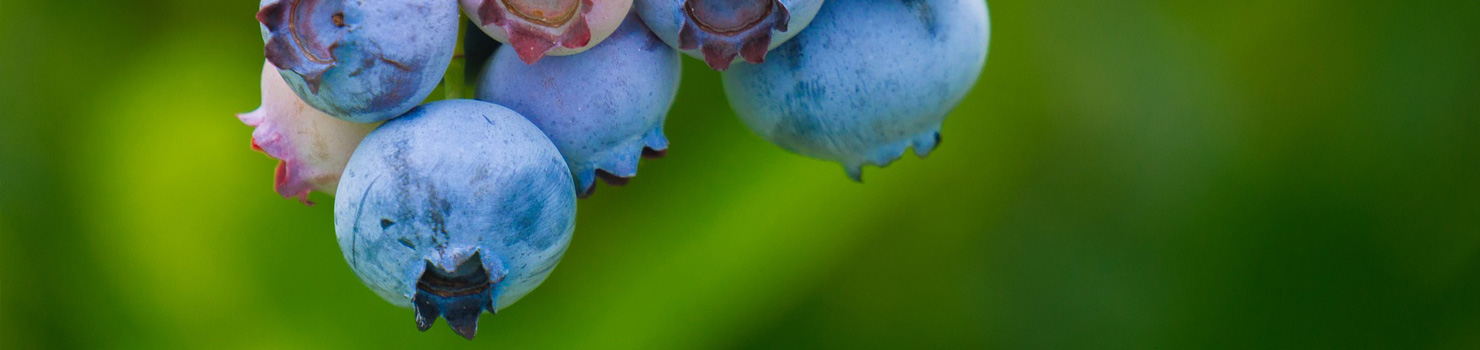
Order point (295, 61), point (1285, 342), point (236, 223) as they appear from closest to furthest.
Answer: point (295, 61), point (236, 223), point (1285, 342)

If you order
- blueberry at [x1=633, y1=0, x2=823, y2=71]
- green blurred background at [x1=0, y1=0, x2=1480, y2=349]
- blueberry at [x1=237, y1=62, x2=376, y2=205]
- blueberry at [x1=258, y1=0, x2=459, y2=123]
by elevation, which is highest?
blueberry at [x1=633, y1=0, x2=823, y2=71]

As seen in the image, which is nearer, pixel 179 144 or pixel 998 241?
pixel 179 144

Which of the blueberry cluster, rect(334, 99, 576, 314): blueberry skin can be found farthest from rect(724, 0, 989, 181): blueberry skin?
rect(334, 99, 576, 314): blueberry skin

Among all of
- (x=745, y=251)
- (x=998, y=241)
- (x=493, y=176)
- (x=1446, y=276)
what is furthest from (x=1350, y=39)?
(x=493, y=176)

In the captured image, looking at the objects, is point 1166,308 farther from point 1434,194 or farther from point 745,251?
point 745,251

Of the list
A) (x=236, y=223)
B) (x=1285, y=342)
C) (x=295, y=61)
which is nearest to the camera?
(x=295, y=61)

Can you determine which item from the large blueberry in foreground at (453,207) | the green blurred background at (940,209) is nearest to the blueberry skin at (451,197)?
the large blueberry in foreground at (453,207)

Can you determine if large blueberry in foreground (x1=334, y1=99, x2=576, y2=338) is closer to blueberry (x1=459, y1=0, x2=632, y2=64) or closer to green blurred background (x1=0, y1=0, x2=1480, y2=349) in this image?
blueberry (x1=459, y1=0, x2=632, y2=64)
